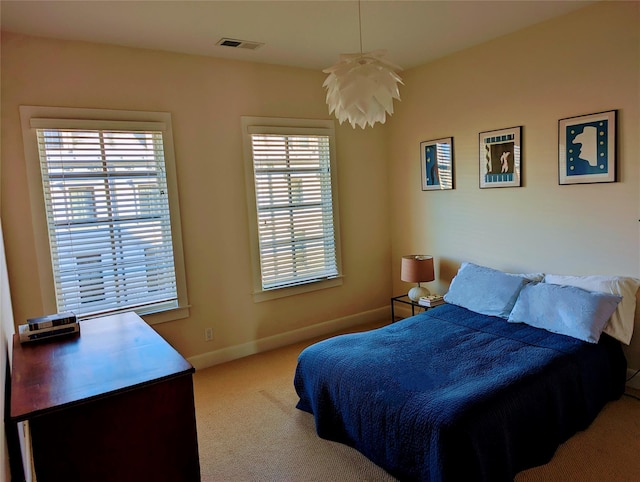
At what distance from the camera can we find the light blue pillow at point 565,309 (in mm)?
2818

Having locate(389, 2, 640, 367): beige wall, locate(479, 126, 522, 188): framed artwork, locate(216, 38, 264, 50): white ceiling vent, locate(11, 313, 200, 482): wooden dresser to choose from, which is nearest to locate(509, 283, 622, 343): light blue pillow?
locate(389, 2, 640, 367): beige wall

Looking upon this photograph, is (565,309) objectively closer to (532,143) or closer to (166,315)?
(532,143)

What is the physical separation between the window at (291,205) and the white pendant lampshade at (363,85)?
1.90 meters

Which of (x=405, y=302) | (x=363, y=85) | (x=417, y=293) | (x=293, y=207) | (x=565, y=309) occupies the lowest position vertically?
(x=405, y=302)

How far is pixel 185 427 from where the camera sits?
5.68ft

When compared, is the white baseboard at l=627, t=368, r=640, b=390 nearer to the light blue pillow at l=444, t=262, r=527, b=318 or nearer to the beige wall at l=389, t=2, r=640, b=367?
the beige wall at l=389, t=2, r=640, b=367

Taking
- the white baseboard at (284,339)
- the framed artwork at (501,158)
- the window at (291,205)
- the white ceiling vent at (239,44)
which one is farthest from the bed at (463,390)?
the white ceiling vent at (239,44)

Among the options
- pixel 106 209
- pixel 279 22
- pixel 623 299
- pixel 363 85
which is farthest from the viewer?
pixel 106 209

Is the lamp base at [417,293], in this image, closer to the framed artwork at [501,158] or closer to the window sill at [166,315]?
the framed artwork at [501,158]

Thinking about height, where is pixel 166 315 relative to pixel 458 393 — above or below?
above

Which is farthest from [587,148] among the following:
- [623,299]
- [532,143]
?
[623,299]

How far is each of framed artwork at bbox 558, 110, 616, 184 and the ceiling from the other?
2.63ft

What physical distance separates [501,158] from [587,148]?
698 millimetres

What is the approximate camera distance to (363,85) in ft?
7.01
